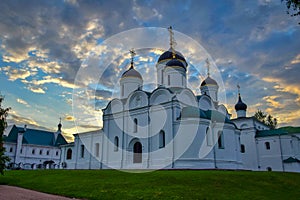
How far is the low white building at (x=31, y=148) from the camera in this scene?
4841 cm

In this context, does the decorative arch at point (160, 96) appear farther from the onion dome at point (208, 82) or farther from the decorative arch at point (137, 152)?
the onion dome at point (208, 82)

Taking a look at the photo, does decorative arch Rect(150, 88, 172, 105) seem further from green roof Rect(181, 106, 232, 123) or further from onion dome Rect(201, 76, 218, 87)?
onion dome Rect(201, 76, 218, 87)

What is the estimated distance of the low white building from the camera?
4841 centimetres

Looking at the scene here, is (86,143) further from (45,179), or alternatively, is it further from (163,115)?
(45,179)

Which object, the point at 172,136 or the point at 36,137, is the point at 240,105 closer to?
the point at 172,136

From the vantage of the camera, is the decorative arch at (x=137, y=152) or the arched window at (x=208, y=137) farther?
the decorative arch at (x=137, y=152)

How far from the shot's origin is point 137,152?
2806 cm

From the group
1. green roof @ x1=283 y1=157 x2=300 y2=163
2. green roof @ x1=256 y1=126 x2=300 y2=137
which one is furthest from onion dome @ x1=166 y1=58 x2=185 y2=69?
green roof @ x1=283 y1=157 x2=300 y2=163

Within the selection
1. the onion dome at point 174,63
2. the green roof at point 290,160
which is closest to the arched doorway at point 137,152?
the onion dome at point 174,63

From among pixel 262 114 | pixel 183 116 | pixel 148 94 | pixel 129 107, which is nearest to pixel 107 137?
pixel 129 107

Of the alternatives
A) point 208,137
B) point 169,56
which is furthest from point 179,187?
point 169,56

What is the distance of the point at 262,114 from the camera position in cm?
5866

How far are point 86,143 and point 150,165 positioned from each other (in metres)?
12.0

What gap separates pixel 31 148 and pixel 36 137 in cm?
274
